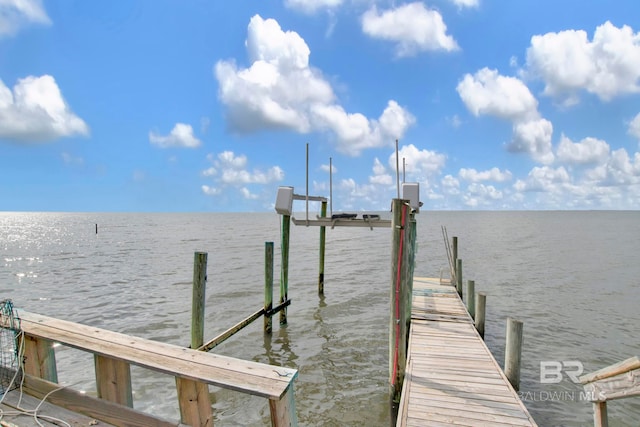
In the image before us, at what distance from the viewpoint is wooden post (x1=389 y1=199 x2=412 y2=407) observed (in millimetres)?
6012

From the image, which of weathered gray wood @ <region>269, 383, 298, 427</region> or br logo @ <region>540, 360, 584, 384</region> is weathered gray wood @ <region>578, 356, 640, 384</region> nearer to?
weathered gray wood @ <region>269, 383, 298, 427</region>

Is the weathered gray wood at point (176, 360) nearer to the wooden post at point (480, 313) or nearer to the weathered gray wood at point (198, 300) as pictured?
the weathered gray wood at point (198, 300)

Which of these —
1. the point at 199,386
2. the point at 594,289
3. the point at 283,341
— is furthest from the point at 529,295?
the point at 199,386

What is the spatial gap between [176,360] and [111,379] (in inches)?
31.8

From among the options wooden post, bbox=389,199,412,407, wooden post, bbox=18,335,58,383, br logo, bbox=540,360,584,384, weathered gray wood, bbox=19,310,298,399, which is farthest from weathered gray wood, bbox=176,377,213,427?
br logo, bbox=540,360,584,384

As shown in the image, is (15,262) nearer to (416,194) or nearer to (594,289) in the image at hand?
(416,194)

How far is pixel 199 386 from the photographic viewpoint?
2.49m

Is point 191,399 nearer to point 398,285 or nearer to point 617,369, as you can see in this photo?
point 617,369

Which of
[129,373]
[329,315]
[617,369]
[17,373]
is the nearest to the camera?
[617,369]

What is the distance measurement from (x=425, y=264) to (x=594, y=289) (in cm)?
1020

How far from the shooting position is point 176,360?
8.34ft

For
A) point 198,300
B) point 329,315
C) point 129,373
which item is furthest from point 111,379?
point 329,315

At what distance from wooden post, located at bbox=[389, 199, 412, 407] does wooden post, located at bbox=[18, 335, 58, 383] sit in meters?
4.73

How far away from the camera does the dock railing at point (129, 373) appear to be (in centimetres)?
222
